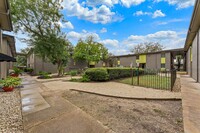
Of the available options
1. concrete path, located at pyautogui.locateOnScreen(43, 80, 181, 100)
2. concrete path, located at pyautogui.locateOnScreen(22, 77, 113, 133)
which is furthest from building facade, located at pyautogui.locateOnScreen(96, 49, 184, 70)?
concrete path, located at pyautogui.locateOnScreen(22, 77, 113, 133)

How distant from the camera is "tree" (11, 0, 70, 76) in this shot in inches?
532

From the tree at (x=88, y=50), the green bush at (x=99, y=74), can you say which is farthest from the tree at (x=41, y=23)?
the tree at (x=88, y=50)

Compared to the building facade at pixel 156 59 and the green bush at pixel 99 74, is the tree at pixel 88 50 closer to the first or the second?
the building facade at pixel 156 59

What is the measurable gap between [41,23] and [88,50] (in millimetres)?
12785

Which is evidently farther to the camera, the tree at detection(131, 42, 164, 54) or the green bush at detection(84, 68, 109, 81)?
the tree at detection(131, 42, 164, 54)

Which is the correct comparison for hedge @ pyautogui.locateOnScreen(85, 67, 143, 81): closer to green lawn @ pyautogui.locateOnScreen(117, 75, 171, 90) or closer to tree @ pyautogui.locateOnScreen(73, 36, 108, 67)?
green lawn @ pyautogui.locateOnScreen(117, 75, 171, 90)

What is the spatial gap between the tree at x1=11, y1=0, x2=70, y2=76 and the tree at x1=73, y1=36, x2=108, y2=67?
9.89 metres

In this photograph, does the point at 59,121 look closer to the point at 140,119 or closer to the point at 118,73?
the point at 140,119

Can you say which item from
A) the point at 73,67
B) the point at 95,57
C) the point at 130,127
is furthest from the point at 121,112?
the point at 73,67

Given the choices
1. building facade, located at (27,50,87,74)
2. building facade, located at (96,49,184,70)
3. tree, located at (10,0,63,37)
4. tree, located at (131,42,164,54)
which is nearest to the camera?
tree, located at (10,0,63,37)

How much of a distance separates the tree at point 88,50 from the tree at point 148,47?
17.0 metres

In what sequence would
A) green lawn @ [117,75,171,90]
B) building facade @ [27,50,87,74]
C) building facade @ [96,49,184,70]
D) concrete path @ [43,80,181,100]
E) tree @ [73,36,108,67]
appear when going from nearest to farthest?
concrete path @ [43,80,181,100] → green lawn @ [117,75,171,90] → building facade @ [96,49,184,70] → building facade @ [27,50,87,74] → tree @ [73,36,108,67]

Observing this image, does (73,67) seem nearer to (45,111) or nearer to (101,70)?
(101,70)

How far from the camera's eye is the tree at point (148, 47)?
119 ft
